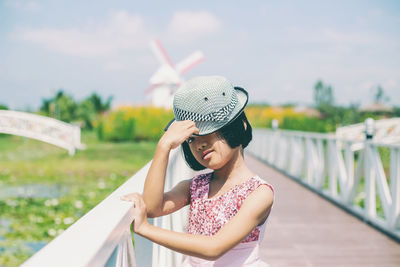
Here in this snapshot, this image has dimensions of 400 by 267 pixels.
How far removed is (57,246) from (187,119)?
2.51 feet

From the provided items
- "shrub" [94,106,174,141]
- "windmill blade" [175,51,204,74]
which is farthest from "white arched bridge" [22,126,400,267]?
"windmill blade" [175,51,204,74]

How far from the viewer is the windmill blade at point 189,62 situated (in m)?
30.9

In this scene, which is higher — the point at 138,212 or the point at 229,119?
the point at 229,119

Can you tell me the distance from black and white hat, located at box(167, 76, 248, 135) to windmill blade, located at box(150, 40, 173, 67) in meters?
29.8

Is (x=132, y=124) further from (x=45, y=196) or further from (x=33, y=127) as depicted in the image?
(x=45, y=196)

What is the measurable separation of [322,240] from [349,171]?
4.99 feet

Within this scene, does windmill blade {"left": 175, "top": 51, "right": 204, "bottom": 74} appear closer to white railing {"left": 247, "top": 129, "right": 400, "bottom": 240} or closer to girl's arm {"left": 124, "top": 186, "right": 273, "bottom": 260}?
white railing {"left": 247, "top": 129, "right": 400, "bottom": 240}

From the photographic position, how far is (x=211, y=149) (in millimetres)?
1631

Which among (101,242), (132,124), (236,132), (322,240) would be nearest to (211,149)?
(236,132)

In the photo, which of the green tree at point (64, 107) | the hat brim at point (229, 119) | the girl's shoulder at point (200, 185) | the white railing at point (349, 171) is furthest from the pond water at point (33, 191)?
the green tree at point (64, 107)

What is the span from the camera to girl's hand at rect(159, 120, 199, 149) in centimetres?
150

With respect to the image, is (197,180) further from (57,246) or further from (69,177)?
(69,177)

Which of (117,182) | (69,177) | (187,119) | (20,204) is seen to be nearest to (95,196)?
(20,204)

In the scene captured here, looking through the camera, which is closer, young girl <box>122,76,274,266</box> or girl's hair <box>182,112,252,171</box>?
young girl <box>122,76,274,266</box>
